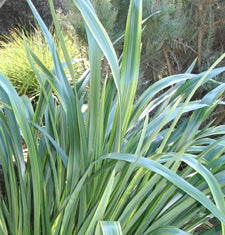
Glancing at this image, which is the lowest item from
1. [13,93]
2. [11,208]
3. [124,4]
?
[11,208]

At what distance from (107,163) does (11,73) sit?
95.1 inches

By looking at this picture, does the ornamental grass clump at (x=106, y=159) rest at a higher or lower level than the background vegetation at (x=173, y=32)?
lower

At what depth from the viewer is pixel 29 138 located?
2.54ft

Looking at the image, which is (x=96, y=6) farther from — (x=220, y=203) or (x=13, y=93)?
(x=220, y=203)

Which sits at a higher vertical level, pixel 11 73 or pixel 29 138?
pixel 11 73

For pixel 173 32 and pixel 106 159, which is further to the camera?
pixel 173 32

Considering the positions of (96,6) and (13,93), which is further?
(96,6)

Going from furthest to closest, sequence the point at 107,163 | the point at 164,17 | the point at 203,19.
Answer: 1. the point at 203,19
2. the point at 164,17
3. the point at 107,163

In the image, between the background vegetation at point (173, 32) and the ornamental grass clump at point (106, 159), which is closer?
the ornamental grass clump at point (106, 159)

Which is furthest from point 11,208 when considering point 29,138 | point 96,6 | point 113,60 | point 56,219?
point 96,6

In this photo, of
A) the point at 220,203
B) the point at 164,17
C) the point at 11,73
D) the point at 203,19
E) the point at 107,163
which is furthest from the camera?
the point at 11,73

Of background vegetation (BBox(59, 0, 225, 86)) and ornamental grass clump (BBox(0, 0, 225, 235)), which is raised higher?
background vegetation (BBox(59, 0, 225, 86))

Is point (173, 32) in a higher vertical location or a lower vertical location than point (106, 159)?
higher

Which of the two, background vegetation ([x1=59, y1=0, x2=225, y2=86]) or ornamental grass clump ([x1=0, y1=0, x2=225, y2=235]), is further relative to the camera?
background vegetation ([x1=59, y1=0, x2=225, y2=86])
